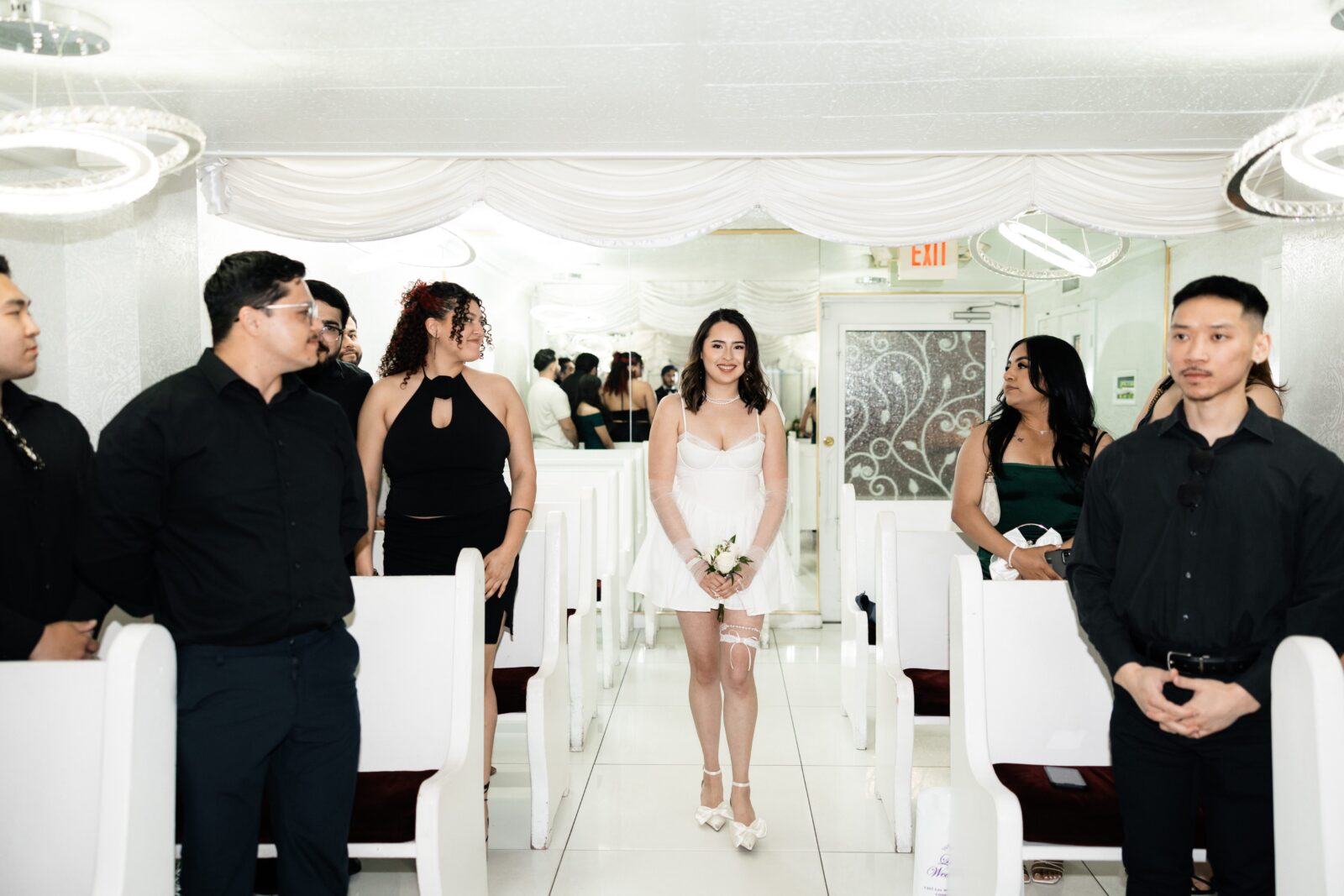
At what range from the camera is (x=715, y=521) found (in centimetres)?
315

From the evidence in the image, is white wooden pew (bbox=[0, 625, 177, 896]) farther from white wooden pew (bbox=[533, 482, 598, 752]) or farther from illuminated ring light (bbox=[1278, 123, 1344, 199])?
illuminated ring light (bbox=[1278, 123, 1344, 199])

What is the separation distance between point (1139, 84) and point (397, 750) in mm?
2924

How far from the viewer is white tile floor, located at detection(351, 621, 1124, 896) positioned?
293cm

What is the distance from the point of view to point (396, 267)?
5992 mm

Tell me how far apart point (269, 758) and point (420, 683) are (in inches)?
19.8

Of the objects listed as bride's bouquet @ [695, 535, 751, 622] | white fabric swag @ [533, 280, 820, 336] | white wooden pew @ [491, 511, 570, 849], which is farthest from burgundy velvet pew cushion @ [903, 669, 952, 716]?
white fabric swag @ [533, 280, 820, 336]

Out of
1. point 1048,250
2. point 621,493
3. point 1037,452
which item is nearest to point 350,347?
point 1037,452

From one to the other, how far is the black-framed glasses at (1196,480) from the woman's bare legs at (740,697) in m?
1.47

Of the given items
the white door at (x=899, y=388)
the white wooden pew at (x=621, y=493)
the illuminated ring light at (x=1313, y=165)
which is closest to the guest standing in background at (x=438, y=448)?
the illuminated ring light at (x=1313, y=165)

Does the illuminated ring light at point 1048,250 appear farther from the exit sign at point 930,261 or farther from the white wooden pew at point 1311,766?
the white wooden pew at point 1311,766

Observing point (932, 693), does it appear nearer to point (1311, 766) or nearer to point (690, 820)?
point (690, 820)

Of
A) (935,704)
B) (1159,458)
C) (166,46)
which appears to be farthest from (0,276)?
(935,704)

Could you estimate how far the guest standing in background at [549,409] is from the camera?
6328 mm

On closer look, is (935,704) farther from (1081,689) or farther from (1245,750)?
(1245,750)
